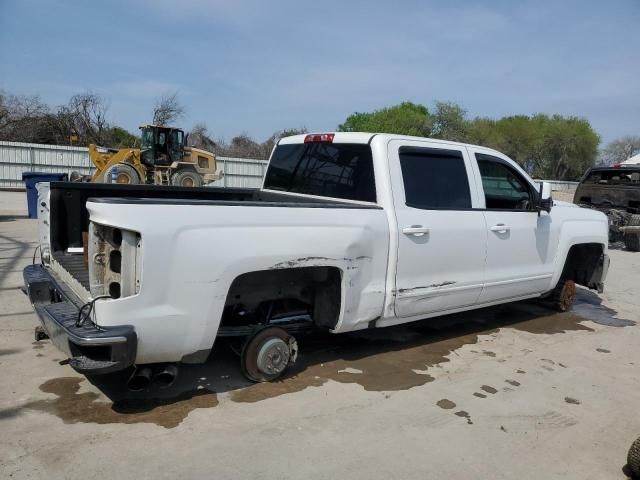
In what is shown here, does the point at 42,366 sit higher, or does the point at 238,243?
the point at 238,243

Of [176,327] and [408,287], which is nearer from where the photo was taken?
[176,327]

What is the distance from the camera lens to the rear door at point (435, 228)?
4539 mm

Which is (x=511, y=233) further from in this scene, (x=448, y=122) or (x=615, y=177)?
(x=448, y=122)

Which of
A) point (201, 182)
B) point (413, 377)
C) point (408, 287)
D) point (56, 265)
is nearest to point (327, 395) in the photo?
point (413, 377)

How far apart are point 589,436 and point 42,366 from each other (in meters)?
4.06

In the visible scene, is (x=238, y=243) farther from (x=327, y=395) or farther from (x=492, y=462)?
(x=492, y=462)

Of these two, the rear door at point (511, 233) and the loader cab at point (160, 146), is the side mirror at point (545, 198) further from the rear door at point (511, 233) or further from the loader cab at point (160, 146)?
the loader cab at point (160, 146)

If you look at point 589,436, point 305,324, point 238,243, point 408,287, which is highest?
point 238,243

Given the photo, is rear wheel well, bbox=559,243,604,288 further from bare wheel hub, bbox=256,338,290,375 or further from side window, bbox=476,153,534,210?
bare wheel hub, bbox=256,338,290,375

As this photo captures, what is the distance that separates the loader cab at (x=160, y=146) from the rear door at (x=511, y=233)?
16.5 metres

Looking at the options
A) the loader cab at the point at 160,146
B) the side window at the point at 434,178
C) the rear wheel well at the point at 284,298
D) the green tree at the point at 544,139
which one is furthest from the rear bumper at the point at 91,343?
the green tree at the point at 544,139

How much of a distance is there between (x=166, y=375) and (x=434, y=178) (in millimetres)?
2820

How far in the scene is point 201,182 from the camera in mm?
20719

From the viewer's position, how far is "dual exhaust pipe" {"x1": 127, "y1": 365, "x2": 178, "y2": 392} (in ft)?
11.7
